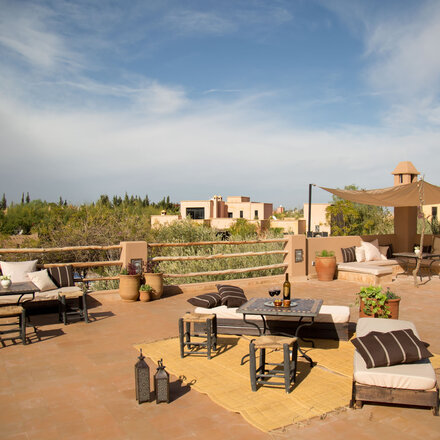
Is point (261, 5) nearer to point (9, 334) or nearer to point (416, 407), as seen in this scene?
point (9, 334)

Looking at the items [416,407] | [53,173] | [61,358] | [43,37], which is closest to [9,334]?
[61,358]

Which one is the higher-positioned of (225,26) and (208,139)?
(225,26)

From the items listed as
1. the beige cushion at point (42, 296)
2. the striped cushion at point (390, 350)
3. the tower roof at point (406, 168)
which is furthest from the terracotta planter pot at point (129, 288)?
the tower roof at point (406, 168)

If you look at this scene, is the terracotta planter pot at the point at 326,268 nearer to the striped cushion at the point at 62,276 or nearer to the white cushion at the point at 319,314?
the white cushion at the point at 319,314

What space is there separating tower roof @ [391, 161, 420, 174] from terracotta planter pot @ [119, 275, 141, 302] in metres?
8.81

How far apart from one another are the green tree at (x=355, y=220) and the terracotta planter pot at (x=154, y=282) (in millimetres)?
11585

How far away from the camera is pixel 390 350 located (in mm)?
3611

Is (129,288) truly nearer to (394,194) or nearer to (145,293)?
(145,293)

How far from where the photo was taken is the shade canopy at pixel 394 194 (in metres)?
10.1

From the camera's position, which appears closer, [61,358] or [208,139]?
[61,358]

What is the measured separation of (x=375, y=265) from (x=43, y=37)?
11.7 meters

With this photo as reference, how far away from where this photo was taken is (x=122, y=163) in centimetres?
3083

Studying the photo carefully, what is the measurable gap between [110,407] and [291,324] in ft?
8.93

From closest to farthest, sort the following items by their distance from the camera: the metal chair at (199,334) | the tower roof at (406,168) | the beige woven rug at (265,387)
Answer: the beige woven rug at (265,387) < the metal chair at (199,334) < the tower roof at (406,168)
